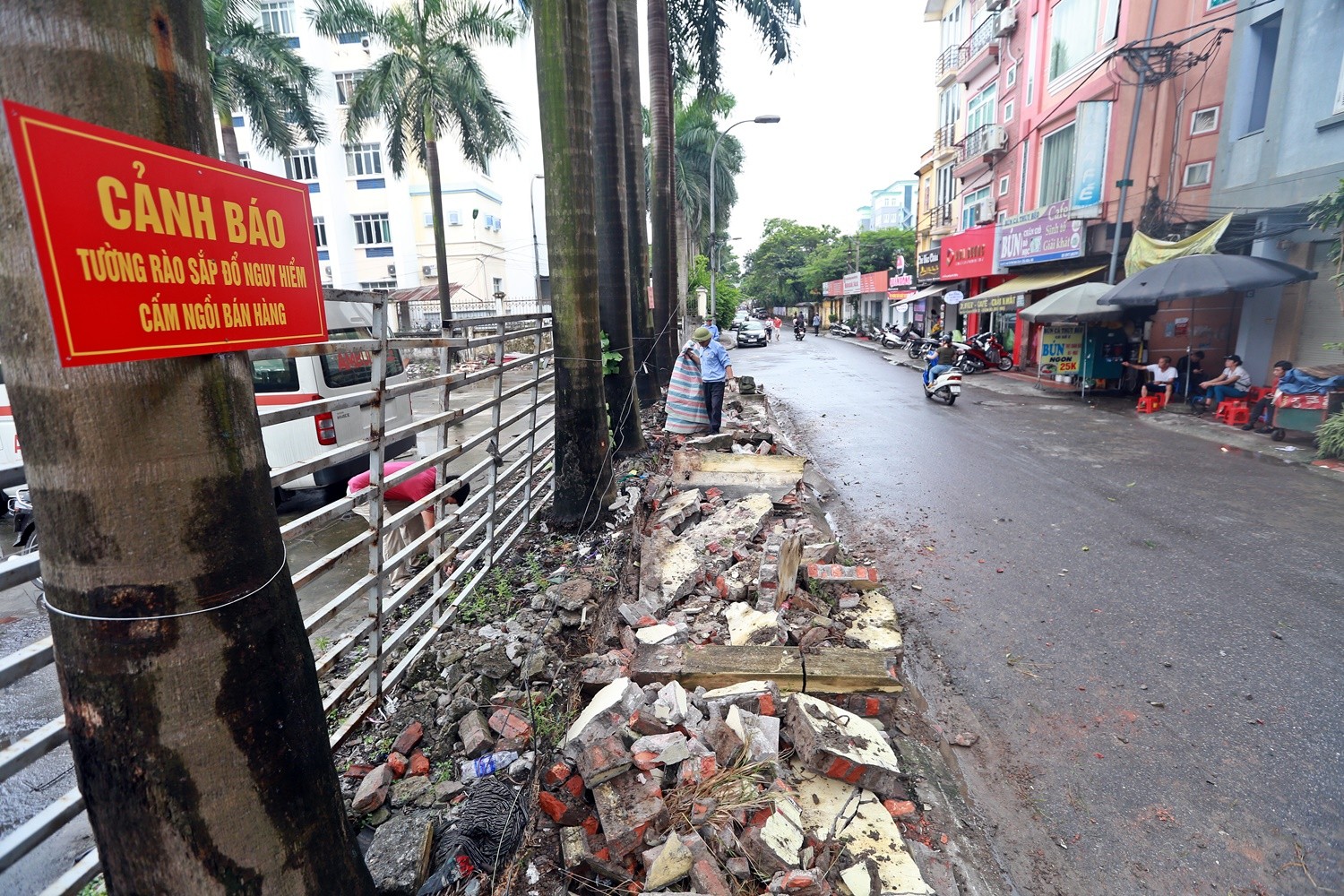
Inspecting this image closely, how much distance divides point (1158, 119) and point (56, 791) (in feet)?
68.8

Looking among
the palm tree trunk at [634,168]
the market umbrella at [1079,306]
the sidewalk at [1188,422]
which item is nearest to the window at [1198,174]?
the market umbrella at [1079,306]

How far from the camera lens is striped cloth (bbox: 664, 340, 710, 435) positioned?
9234 millimetres

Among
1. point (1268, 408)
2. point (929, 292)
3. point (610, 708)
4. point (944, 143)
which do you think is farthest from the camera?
point (944, 143)

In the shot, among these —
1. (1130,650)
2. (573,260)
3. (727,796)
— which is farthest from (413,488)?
(1130,650)

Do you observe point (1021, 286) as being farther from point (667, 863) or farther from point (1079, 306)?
point (667, 863)

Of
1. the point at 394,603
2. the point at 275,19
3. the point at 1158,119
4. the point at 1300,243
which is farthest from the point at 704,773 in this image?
the point at 275,19

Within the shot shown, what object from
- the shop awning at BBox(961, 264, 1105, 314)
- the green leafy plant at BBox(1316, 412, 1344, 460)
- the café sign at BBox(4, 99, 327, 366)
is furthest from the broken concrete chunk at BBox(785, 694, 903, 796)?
the shop awning at BBox(961, 264, 1105, 314)

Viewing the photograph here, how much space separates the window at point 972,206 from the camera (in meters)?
25.6

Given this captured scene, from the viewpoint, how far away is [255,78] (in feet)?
64.2

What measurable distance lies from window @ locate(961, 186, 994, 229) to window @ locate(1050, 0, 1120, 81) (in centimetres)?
613

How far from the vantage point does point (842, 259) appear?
53969 millimetres

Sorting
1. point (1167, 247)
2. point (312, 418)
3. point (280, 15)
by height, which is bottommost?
point (312, 418)

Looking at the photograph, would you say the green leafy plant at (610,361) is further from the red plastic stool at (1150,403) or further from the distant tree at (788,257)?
the distant tree at (788,257)

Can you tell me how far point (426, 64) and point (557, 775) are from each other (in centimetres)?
2214
